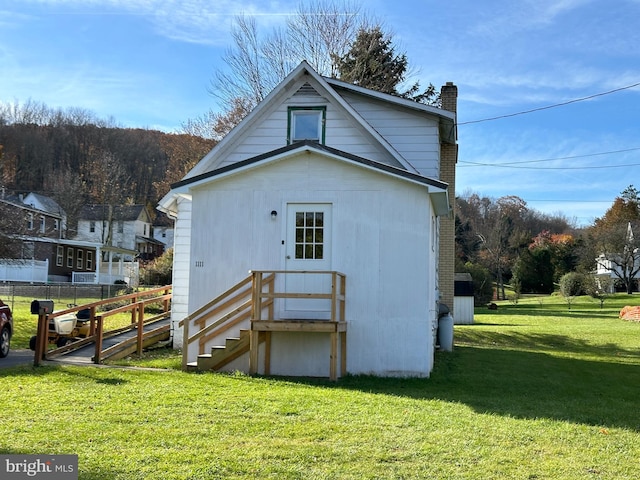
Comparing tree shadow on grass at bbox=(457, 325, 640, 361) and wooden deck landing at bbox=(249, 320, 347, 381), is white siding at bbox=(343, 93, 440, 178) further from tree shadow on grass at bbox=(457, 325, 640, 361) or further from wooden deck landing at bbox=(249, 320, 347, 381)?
tree shadow on grass at bbox=(457, 325, 640, 361)

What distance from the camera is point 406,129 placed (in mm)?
16031

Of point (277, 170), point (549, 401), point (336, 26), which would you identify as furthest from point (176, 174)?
point (549, 401)

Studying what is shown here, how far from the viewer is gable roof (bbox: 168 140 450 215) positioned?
11375 mm

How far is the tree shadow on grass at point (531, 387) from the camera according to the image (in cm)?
835

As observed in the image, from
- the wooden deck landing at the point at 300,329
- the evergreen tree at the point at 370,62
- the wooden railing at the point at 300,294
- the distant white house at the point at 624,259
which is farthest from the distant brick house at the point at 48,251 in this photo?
the distant white house at the point at 624,259

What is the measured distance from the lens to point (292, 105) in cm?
1555

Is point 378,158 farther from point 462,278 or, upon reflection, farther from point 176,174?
point 176,174

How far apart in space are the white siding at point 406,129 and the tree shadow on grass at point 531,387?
4.87 m

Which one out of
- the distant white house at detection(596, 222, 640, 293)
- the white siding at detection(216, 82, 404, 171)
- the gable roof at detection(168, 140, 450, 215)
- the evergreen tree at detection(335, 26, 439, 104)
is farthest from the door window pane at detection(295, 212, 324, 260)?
the distant white house at detection(596, 222, 640, 293)

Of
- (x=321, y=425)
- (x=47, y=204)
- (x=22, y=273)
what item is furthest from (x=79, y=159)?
(x=321, y=425)

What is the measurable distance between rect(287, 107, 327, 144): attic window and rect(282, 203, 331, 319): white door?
3.87 metres

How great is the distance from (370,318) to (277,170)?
3.23 m

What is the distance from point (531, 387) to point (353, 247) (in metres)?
3.84

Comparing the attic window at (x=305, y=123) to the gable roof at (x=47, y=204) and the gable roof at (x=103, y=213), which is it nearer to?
the gable roof at (x=103, y=213)
